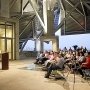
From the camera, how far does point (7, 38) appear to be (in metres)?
17.8

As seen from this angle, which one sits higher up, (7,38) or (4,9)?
(4,9)

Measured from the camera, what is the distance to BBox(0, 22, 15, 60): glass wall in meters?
17.4

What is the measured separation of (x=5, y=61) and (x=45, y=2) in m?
11.0

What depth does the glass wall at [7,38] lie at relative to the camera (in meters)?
17.4

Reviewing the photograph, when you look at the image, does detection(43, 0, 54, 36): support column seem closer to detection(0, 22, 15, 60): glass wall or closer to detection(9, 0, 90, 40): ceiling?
detection(9, 0, 90, 40): ceiling

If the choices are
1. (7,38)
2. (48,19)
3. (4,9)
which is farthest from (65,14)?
(7,38)

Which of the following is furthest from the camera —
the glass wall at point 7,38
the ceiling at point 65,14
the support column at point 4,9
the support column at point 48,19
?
the ceiling at point 65,14

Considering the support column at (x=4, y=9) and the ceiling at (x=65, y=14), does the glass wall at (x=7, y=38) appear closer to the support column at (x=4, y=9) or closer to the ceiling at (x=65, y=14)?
the support column at (x=4, y=9)

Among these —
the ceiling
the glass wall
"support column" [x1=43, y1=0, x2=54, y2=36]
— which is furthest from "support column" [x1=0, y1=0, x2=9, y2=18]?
"support column" [x1=43, y1=0, x2=54, y2=36]

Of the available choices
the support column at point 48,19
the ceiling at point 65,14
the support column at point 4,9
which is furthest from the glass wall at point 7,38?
the ceiling at point 65,14

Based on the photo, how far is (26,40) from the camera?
31.3 metres

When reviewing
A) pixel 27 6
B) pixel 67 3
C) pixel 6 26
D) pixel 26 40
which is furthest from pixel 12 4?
pixel 26 40

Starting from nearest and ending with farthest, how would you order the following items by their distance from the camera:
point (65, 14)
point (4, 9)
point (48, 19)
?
1. point (4, 9)
2. point (48, 19)
3. point (65, 14)

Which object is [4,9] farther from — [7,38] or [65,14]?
[65,14]
